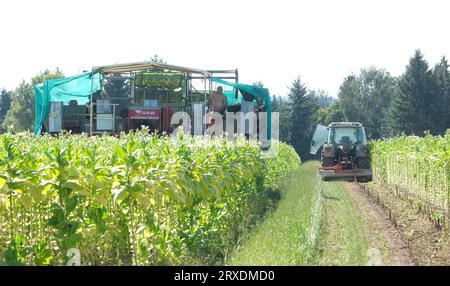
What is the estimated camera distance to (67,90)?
1709 centimetres

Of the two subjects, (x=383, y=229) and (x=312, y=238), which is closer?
(x=312, y=238)

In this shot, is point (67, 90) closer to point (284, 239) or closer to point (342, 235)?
point (342, 235)

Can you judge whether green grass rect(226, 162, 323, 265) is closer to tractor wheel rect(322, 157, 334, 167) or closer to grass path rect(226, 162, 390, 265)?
grass path rect(226, 162, 390, 265)

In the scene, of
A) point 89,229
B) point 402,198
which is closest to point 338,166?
point 402,198

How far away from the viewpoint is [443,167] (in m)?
14.1

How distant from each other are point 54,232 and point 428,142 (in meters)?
14.8

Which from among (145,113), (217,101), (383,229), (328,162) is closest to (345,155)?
(328,162)

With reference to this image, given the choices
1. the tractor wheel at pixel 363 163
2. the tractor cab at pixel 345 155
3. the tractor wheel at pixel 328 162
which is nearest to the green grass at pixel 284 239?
the tractor cab at pixel 345 155

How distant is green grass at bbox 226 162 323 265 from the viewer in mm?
8492

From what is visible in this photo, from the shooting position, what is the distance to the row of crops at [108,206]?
732 centimetres

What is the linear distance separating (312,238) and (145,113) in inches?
271

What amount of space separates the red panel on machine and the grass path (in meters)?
3.56

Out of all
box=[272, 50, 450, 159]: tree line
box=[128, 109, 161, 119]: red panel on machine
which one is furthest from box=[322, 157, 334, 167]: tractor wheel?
box=[272, 50, 450, 159]: tree line

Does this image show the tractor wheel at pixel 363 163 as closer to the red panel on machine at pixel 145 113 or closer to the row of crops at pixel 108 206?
the red panel on machine at pixel 145 113
